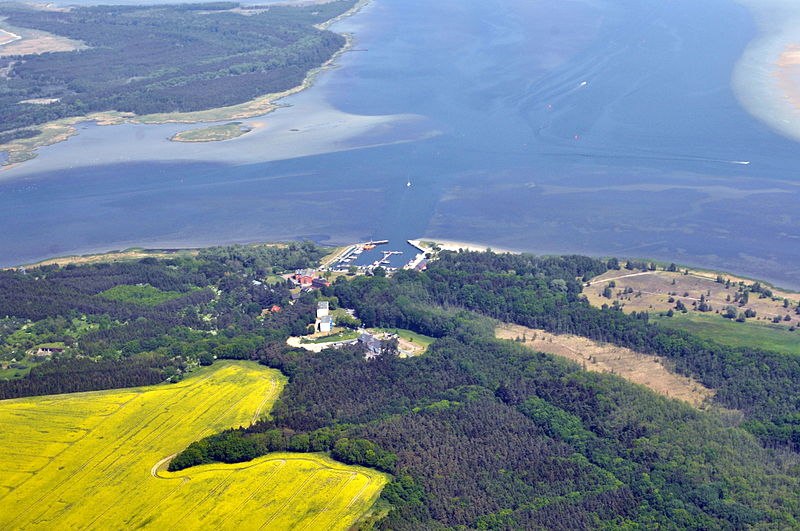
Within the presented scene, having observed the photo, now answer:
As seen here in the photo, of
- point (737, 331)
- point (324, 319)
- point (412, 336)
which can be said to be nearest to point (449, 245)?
point (412, 336)

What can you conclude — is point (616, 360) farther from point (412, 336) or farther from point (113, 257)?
point (113, 257)

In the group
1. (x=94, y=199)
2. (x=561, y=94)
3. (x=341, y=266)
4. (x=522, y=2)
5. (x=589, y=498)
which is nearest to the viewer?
(x=589, y=498)

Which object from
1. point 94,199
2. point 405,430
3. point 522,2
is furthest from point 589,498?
point 522,2

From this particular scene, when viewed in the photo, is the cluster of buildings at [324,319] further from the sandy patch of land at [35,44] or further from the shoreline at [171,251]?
the sandy patch of land at [35,44]

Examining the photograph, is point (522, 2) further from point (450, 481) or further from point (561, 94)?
point (450, 481)

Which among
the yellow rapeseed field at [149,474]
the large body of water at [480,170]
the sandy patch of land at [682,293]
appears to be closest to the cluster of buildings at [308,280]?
the large body of water at [480,170]

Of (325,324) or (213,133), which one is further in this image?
(213,133)
